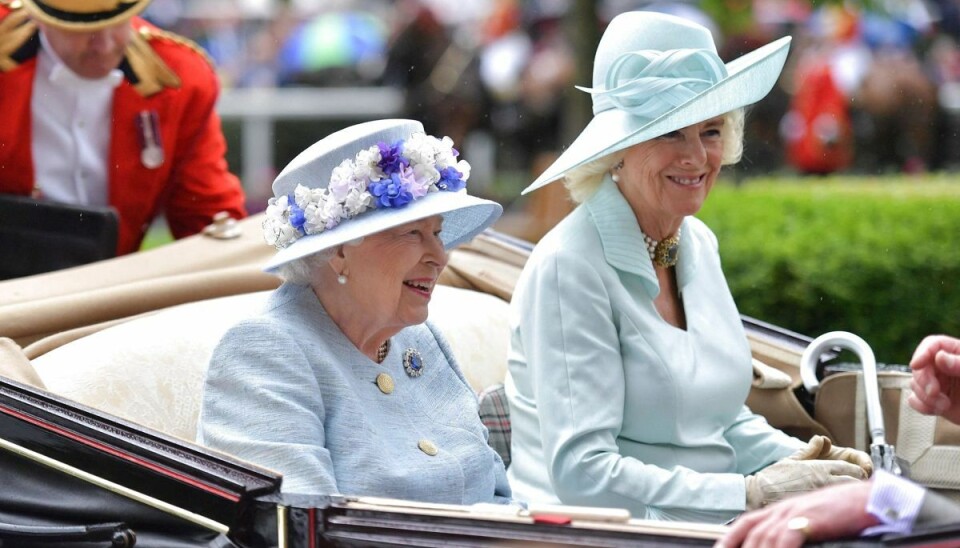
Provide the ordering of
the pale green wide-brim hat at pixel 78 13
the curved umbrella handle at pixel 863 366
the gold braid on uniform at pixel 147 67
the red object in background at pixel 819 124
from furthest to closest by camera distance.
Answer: the red object in background at pixel 819 124 < the gold braid on uniform at pixel 147 67 < the pale green wide-brim hat at pixel 78 13 < the curved umbrella handle at pixel 863 366

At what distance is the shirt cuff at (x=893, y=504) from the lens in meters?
1.96

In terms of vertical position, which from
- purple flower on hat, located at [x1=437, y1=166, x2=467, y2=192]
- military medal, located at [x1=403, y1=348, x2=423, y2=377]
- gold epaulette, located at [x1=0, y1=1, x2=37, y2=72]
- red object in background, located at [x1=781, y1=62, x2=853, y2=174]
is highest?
red object in background, located at [x1=781, y1=62, x2=853, y2=174]

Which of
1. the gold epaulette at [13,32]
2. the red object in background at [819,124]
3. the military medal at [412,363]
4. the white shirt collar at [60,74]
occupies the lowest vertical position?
the military medal at [412,363]

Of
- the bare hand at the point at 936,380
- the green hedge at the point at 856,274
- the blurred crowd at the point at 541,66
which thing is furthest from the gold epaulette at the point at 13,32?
the blurred crowd at the point at 541,66

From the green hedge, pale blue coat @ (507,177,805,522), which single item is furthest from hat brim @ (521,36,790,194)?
the green hedge

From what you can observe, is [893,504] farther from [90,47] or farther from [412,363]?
[90,47]

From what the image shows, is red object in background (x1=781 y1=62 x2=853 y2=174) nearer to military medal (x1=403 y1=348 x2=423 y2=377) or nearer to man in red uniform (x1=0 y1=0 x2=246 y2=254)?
man in red uniform (x1=0 y1=0 x2=246 y2=254)

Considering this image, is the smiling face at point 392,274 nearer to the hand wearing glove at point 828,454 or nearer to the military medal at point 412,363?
the military medal at point 412,363

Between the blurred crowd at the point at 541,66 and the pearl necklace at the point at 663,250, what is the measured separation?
7.60 meters

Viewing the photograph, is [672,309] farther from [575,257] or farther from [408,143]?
[408,143]

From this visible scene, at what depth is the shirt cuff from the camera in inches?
77.3

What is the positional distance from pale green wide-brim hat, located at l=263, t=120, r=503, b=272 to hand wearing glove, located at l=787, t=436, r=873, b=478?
0.87 m

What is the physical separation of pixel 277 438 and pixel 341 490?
6.2 inches

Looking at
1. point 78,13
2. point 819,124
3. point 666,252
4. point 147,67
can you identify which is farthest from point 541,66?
point 666,252
